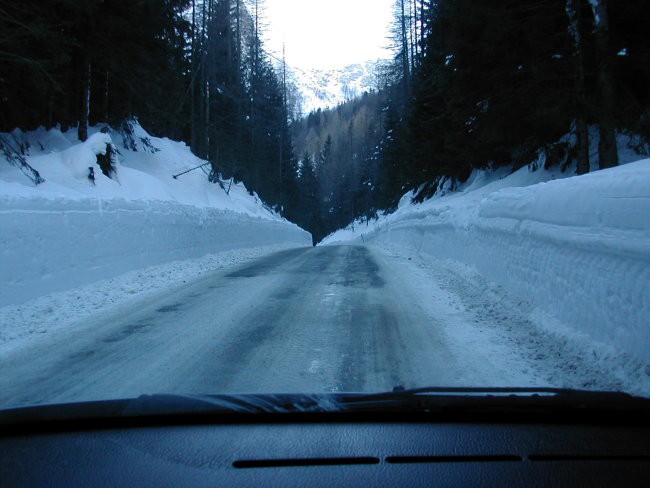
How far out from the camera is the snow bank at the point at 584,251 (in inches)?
174

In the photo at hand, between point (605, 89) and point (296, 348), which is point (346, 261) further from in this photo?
point (296, 348)

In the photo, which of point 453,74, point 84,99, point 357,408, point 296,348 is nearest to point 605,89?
point 453,74

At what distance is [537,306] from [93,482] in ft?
19.9

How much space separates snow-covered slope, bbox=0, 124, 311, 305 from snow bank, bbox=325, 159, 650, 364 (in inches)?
314

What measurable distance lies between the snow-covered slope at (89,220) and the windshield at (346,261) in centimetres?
6

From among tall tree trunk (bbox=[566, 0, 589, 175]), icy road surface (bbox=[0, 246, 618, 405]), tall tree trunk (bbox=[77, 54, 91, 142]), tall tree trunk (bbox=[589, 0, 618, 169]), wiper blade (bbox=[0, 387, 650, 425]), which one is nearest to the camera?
wiper blade (bbox=[0, 387, 650, 425])

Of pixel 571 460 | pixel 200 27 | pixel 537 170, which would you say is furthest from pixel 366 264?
pixel 200 27

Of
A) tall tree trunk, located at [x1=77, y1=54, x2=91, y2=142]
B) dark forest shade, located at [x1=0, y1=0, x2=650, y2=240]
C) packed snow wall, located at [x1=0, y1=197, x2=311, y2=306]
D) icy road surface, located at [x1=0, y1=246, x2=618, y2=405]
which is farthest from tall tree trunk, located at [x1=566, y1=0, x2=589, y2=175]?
tall tree trunk, located at [x1=77, y1=54, x2=91, y2=142]

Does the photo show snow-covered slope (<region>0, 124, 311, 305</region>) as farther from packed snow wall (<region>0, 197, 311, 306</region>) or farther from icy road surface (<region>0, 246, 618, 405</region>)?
icy road surface (<region>0, 246, 618, 405</region>)

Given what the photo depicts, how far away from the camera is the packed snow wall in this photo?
8.41 meters

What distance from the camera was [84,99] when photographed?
719 inches

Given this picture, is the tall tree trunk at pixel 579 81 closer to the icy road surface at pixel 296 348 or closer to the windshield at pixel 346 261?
the windshield at pixel 346 261

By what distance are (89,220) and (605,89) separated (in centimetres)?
1211

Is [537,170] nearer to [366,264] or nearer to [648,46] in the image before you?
[648,46]
